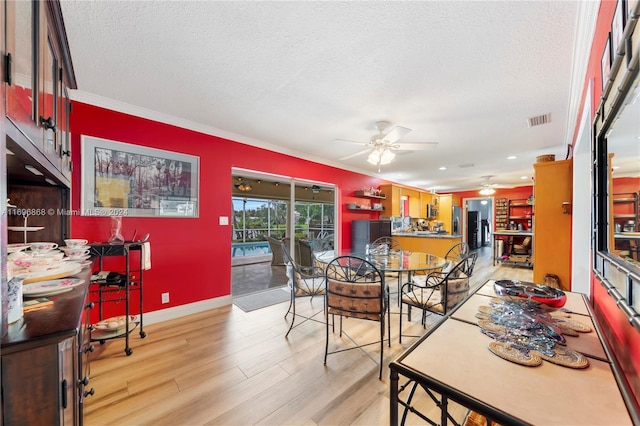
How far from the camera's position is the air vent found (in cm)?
302

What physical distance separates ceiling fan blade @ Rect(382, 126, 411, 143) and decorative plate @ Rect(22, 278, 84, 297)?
2.90 metres

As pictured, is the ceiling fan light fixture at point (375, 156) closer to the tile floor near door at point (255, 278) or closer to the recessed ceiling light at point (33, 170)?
the tile floor near door at point (255, 278)

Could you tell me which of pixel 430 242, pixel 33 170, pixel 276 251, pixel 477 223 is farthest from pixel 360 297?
pixel 477 223

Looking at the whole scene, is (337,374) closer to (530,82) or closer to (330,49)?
(330,49)

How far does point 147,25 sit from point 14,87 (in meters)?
Result: 1.26

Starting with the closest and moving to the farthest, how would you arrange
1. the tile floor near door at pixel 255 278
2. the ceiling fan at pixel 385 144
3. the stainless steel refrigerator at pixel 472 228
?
the ceiling fan at pixel 385 144
the tile floor near door at pixel 255 278
the stainless steel refrigerator at pixel 472 228

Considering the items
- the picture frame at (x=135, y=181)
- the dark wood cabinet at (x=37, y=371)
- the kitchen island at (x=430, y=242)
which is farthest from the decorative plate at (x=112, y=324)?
the kitchen island at (x=430, y=242)

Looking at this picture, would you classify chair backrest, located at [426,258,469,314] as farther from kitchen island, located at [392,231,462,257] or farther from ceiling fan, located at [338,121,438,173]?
kitchen island, located at [392,231,462,257]

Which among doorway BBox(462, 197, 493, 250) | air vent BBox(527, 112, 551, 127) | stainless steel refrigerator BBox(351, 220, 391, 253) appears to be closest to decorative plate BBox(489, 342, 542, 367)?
air vent BBox(527, 112, 551, 127)

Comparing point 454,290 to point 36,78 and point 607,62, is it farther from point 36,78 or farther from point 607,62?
point 36,78

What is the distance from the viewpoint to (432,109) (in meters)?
2.86

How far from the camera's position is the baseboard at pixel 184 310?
2943mm

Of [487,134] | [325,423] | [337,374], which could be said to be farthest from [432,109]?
[325,423]

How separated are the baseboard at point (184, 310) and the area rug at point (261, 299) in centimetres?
21
